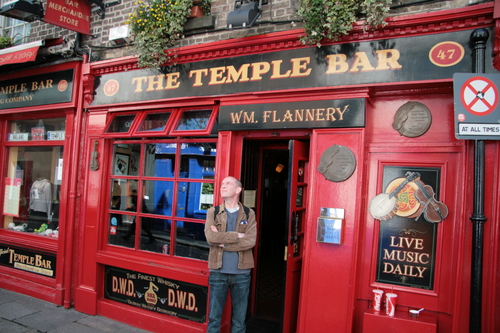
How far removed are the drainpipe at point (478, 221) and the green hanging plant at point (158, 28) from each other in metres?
3.60

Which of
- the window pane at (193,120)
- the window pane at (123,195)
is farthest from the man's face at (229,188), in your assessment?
the window pane at (123,195)

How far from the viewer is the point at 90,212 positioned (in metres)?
5.88

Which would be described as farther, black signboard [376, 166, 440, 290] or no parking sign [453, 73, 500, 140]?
black signboard [376, 166, 440, 290]

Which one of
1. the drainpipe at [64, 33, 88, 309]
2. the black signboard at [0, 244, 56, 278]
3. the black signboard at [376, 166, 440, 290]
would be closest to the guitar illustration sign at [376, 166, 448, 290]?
the black signboard at [376, 166, 440, 290]

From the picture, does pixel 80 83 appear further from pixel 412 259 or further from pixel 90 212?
pixel 412 259

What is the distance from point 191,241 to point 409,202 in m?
2.89

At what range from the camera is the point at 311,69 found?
13.9 ft

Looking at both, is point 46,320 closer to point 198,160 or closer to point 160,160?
point 160,160

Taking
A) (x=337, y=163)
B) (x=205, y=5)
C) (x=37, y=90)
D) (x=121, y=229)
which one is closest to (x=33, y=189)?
(x=37, y=90)

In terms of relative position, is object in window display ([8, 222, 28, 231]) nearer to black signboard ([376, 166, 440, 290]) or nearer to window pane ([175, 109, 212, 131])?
window pane ([175, 109, 212, 131])

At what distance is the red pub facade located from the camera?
360 centimetres

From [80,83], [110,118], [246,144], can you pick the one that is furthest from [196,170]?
A: [80,83]

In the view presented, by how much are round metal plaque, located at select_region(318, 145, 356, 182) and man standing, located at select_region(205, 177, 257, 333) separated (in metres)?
0.99

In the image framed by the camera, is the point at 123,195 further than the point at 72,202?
No
